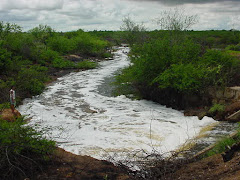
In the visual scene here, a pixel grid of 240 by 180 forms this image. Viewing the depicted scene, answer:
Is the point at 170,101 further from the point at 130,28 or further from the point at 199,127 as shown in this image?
the point at 130,28

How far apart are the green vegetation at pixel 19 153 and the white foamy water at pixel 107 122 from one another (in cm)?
69

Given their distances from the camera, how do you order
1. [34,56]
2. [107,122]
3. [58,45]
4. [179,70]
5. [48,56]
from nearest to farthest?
[107,122], [179,70], [34,56], [48,56], [58,45]

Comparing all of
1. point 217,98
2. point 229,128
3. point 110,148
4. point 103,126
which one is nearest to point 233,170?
point 110,148

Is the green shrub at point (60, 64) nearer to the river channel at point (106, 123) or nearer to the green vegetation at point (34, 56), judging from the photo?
the green vegetation at point (34, 56)

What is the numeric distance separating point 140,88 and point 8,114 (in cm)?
875

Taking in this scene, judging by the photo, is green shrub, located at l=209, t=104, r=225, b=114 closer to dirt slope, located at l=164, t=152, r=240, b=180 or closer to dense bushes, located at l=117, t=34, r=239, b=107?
dense bushes, located at l=117, t=34, r=239, b=107

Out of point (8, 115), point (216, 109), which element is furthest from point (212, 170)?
point (8, 115)

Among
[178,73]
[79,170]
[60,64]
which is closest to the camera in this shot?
[79,170]

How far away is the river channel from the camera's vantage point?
32.8ft

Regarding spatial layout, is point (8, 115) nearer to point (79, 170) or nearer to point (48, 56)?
point (79, 170)

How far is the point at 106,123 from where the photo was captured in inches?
515

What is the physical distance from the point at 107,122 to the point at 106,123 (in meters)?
0.19

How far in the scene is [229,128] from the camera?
1168 cm

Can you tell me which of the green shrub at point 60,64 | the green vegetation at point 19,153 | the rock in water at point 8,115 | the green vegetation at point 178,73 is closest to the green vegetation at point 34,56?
the green shrub at point 60,64
